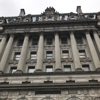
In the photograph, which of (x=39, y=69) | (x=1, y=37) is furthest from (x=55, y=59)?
(x=1, y=37)

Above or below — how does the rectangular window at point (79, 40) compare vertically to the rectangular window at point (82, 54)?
above

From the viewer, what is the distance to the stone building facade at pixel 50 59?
80.0 feet

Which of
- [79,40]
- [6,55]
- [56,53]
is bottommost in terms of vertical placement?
[6,55]

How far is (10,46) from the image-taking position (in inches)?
1447

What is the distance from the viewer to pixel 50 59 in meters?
33.1

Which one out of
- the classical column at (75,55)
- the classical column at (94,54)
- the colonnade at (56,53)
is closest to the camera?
the classical column at (75,55)

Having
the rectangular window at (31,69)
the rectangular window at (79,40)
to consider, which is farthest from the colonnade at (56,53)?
the rectangular window at (79,40)

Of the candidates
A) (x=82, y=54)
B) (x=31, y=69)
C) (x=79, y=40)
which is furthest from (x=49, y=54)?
(x=79, y=40)

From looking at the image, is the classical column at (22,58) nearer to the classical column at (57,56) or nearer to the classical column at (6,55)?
the classical column at (6,55)

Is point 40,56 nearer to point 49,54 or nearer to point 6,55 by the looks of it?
point 49,54

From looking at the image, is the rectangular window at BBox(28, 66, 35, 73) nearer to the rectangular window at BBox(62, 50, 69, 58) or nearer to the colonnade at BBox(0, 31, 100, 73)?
the colonnade at BBox(0, 31, 100, 73)

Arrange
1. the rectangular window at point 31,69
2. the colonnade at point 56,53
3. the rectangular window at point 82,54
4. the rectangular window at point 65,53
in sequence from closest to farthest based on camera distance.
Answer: the colonnade at point 56,53 → the rectangular window at point 31,69 → the rectangular window at point 82,54 → the rectangular window at point 65,53

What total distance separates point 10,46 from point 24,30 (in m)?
6.19

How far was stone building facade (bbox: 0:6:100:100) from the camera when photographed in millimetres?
24375
